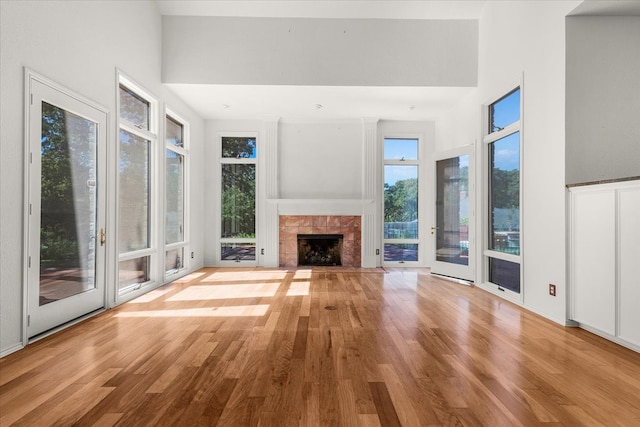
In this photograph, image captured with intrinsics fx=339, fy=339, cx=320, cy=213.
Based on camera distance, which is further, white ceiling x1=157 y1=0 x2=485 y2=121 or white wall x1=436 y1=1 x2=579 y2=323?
white ceiling x1=157 y1=0 x2=485 y2=121

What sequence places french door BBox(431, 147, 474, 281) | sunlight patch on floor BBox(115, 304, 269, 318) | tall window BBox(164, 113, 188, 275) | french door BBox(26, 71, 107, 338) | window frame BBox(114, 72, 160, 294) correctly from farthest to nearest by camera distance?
1. tall window BBox(164, 113, 188, 275)
2. french door BBox(431, 147, 474, 281)
3. window frame BBox(114, 72, 160, 294)
4. sunlight patch on floor BBox(115, 304, 269, 318)
5. french door BBox(26, 71, 107, 338)

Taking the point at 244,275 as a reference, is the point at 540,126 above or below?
above

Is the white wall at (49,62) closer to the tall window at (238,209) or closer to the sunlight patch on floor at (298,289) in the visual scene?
the sunlight patch on floor at (298,289)

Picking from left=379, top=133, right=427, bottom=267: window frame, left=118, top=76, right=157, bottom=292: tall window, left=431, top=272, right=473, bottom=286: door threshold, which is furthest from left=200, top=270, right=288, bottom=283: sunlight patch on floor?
left=431, top=272, right=473, bottom=286: door threshold

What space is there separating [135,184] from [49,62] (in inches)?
69.0

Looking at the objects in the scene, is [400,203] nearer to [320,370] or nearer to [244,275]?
[244,275]


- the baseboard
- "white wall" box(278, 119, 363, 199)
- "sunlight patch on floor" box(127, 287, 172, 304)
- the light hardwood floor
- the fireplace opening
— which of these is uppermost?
"white wall" box(278, 119, 363, 199)

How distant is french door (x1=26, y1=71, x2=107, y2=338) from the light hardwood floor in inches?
11.2

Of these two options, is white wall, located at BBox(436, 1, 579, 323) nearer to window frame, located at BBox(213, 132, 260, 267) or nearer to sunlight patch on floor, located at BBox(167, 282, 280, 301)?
sunlight patch on floor, located at BBox(167, 282, 280, 301)

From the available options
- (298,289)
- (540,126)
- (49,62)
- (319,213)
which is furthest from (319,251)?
(49,62)

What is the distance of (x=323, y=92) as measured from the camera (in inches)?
207

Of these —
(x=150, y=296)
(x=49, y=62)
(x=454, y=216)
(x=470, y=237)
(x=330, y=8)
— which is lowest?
(x=150, y=296)

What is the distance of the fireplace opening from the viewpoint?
6922 millimetres

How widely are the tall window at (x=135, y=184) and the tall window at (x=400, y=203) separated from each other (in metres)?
4.23
